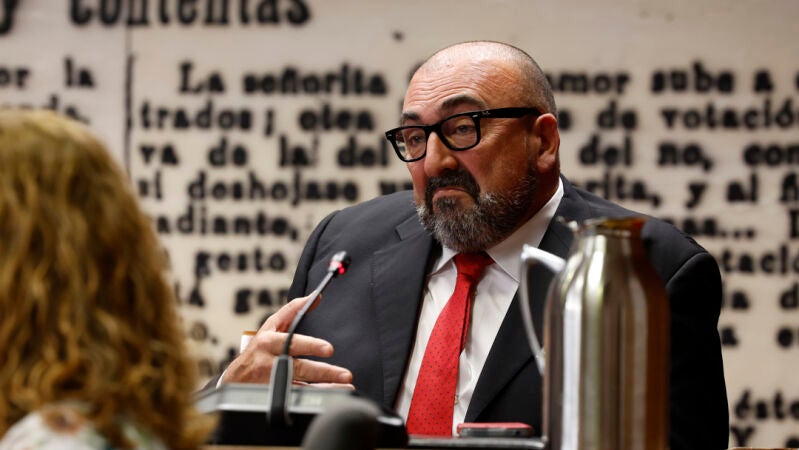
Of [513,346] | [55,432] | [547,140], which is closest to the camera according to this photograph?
[55,432]

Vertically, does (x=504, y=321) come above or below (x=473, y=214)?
below

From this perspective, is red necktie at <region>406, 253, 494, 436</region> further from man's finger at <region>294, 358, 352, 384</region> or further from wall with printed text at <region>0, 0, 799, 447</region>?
wall with printed text at <region>0, 0, 799, 447</region>

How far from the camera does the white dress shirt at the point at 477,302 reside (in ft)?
7.14

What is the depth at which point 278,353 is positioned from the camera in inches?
72.3

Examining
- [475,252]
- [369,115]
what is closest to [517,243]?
[475,252]

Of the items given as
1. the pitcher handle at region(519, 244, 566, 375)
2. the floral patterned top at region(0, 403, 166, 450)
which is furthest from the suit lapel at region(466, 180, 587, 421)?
the floral patterned top at region(0, 403, 166, 450)

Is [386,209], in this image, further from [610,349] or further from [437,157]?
[610,349]

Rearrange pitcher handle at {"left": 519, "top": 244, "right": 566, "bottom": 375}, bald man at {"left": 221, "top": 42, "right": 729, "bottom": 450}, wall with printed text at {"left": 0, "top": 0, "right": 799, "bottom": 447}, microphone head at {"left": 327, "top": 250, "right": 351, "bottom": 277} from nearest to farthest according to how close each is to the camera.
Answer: pitcher handle at {"left": 519, "top": 244, "right": 566, "bottom": 375} → microphone head at {"left": 327, "top": 250, "right": 351, "bottom": 277} → bald man at {"left": 221, "top": 42, "right": 729, "bottom": 450} → wall with printed text at {"left": 0, "top": 0, "right": 799, "bottom": 447}

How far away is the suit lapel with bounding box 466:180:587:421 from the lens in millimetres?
2074

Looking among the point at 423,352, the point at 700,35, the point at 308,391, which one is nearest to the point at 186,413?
the point at 308,391

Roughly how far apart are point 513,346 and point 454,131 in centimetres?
51

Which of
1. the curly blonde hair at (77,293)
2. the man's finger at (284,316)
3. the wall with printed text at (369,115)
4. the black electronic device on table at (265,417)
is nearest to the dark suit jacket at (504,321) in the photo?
the man's finger at (284,316)

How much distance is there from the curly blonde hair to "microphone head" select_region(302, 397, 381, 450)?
0.14 metres

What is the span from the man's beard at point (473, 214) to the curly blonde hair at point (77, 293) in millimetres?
1322
